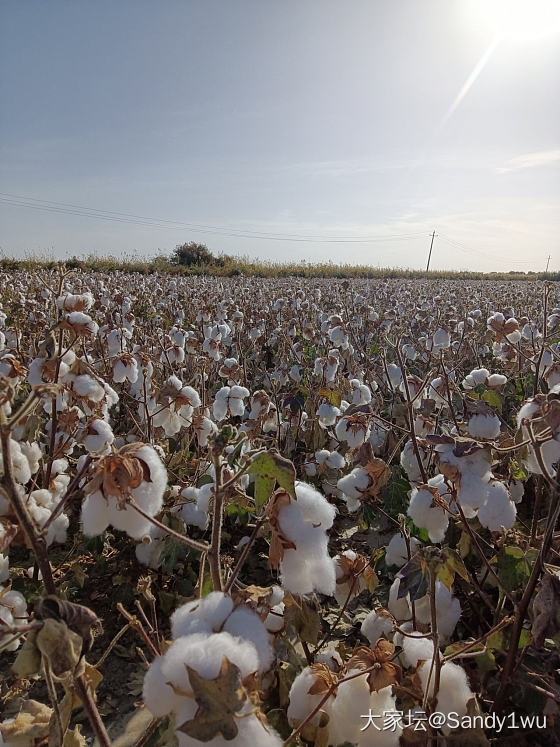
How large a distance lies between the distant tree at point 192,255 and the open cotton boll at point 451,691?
3623cm

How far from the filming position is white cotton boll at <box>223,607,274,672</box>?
899 mm

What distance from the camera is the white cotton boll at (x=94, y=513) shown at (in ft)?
3.50

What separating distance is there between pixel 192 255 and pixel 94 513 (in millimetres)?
37443

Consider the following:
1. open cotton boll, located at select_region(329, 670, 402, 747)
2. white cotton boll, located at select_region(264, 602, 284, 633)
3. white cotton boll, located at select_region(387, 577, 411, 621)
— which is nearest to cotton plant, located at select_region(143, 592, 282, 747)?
open cotton boll, located at select_region(329, 670, 402, 747)

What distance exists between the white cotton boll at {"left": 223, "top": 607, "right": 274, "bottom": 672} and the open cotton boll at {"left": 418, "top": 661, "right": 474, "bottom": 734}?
752 millimetres

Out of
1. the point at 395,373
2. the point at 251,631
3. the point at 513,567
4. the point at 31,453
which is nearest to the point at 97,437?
the point at 31,453

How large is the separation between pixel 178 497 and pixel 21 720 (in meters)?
1.56

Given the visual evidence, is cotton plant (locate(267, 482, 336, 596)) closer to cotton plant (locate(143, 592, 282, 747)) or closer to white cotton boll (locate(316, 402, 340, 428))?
cotton plant (locate(143, 592, 282, 747))

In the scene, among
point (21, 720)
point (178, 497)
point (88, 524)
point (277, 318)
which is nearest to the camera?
point (88, 524)

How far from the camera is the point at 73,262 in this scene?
29.9m

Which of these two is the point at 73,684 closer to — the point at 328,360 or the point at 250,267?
the point at 328,360

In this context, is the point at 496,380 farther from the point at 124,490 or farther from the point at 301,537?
the point at 124,490

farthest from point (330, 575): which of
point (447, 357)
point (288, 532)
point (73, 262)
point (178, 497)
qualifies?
point (73, 262)

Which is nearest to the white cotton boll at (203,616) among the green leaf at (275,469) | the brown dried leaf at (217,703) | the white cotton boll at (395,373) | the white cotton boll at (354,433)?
the brown dried leaf at (217,703)
